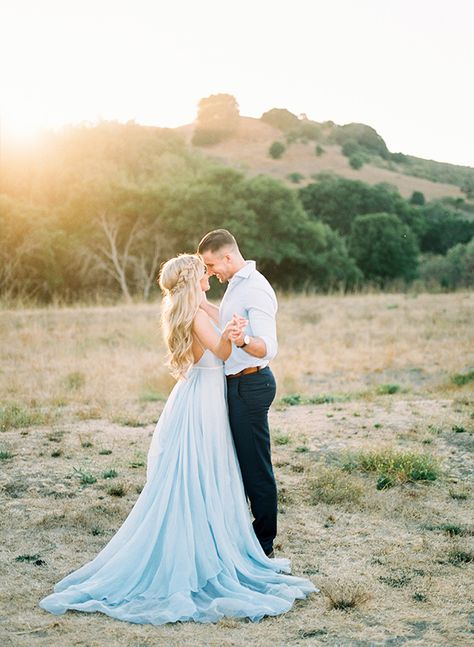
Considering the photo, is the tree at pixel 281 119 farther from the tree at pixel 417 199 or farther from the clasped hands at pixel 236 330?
the clasped hands at pixel 236 330

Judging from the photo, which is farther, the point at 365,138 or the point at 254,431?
the point at 365,138

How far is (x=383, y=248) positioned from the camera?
36.8m

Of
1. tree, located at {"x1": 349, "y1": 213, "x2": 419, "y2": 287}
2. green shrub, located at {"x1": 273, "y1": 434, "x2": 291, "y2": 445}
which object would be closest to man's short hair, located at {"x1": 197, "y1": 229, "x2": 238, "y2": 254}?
green shrub, located at {"x1": 273, "y1": 434, "x2": 291, "y2": 445}

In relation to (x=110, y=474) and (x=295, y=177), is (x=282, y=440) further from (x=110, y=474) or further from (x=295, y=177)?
(x=295, y=177)

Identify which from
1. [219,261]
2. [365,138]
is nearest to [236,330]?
[219,261]

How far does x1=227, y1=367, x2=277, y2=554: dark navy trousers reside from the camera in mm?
4477

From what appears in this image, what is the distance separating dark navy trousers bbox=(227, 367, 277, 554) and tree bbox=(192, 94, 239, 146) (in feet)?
232

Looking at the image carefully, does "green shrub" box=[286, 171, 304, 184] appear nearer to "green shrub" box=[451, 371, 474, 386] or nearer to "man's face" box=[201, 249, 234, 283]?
"green shrub" box=[451, 371, 474, 386]

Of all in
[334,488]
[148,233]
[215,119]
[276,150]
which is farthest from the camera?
[215,119]

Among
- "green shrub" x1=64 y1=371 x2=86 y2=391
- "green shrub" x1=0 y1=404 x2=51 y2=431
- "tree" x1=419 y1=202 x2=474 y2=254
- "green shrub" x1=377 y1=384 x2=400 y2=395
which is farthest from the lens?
"tree" x1=419 y1=202 x2=474 y2=254

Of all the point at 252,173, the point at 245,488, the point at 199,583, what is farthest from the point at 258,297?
the point at 252,173

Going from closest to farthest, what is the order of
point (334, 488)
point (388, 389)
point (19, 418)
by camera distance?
1. point (334, 488)
2. point (19, 418)
3. point (388, 389)

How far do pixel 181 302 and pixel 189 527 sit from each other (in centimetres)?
130

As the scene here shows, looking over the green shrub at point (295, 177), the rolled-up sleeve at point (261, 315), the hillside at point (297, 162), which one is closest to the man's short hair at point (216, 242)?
the rolled-up sleeve at point (261, 315)
